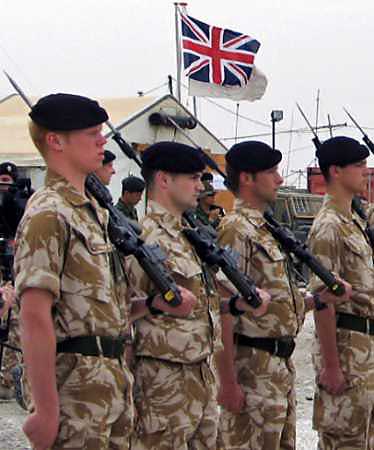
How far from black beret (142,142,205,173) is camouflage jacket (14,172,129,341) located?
103 centimetres

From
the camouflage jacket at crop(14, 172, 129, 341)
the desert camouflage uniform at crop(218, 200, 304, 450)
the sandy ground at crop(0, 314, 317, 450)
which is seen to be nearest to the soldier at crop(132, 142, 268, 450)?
the desert camouflage uniform at crop(218, 200, 304, 450)

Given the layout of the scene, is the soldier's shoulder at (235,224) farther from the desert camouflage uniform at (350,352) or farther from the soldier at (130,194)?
the soldier at (130,194)

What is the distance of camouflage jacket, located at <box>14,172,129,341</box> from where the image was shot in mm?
2883

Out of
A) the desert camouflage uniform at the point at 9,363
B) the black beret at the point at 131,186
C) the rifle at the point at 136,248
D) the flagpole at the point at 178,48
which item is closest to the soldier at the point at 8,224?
the desert camouflage uniform at the point at 9,363

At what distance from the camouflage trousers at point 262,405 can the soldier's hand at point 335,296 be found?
1.24ft

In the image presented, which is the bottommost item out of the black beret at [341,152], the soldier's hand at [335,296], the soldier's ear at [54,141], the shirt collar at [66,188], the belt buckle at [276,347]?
the belt buckle at [276,347]

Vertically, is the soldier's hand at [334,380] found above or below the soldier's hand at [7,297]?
below

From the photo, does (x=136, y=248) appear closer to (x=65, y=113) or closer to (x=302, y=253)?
(x=65, y=113)

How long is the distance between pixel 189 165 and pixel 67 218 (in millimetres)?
1177

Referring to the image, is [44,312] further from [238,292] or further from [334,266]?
[334,266]

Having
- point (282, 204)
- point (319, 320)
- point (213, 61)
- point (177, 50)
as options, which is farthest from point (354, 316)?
point (282, 204)

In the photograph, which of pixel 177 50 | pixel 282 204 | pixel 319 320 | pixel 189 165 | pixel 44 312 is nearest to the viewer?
pixel 44 312

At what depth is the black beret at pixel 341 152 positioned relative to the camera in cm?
487

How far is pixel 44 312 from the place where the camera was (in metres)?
2.82
